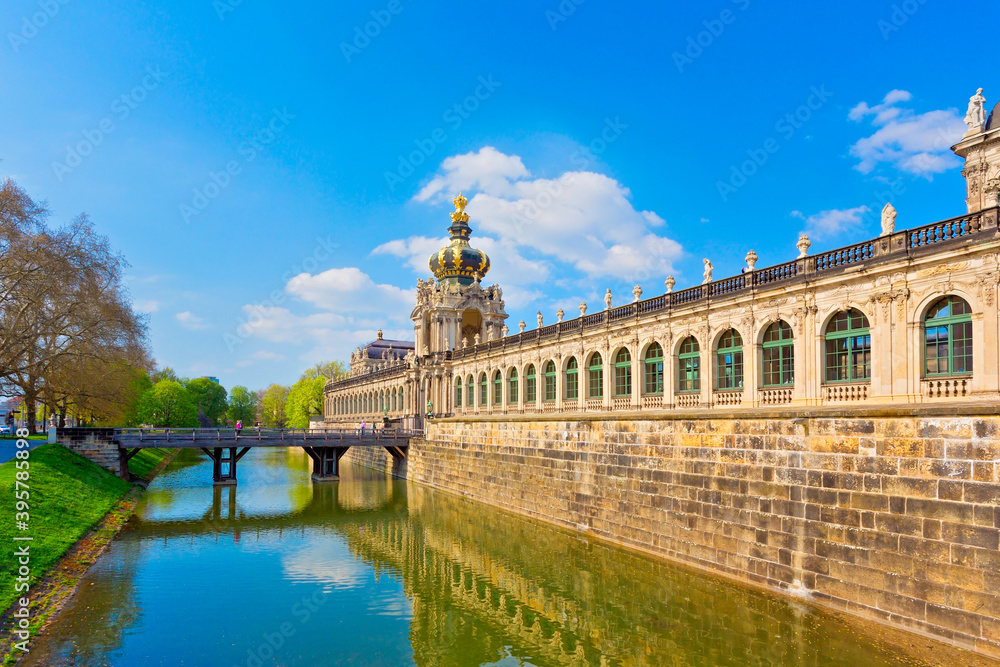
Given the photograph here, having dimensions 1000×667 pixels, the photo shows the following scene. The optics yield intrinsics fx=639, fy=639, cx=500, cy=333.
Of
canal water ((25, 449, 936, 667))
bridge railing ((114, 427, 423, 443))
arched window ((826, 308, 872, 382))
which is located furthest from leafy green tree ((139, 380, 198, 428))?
arched window ((826, 308, 872, 382))

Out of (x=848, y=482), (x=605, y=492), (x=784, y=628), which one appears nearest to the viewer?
(x=784, y=628)

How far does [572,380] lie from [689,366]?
333 inches

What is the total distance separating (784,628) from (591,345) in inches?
644

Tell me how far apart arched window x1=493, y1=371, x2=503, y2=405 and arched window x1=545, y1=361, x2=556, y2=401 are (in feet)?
18.8

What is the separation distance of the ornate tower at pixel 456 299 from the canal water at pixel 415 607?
25650 mm

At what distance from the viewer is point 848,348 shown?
58.6 ft

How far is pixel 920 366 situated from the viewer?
51.9ft

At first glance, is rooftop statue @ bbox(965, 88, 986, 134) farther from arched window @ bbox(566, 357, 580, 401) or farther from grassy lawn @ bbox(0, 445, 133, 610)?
grassy lawn @ bbox(0, 445, 133, 610)

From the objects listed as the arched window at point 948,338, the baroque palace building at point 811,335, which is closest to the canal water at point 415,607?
the baroque palace building at point 811,335

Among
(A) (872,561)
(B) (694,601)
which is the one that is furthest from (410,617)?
(A) (872,561)

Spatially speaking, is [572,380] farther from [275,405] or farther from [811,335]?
[275,405]

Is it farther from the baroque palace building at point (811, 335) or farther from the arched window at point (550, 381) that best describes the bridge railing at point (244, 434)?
the arched window at point (550, 381)

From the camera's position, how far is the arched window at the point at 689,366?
23250 millimetres

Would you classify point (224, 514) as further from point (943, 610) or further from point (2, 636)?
point (943, 610)
